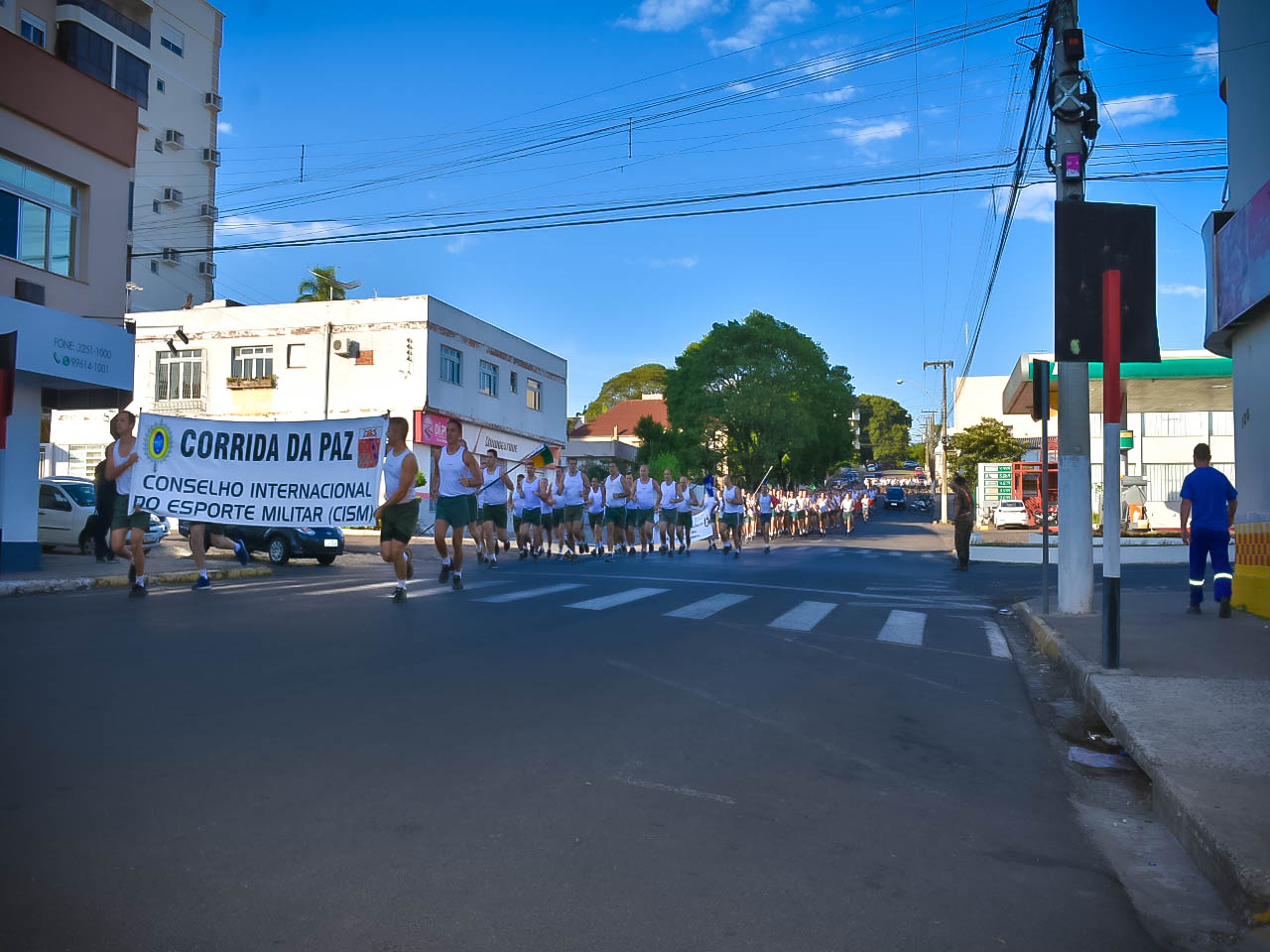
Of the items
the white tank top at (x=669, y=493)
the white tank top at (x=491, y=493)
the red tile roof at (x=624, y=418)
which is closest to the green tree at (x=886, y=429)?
the red tile roof at (x=624, y=418)

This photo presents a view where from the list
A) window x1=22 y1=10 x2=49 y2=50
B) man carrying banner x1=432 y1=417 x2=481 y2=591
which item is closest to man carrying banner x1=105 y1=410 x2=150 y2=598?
man carrying banner x1=432 y1=417 x2=481 y2=591

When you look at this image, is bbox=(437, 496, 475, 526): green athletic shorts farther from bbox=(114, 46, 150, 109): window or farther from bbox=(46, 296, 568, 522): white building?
bbox=(114, 46, 150, 109): window

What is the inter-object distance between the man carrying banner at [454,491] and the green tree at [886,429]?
150619mm

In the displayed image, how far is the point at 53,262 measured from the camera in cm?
1689

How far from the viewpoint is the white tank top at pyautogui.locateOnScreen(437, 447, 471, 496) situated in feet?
43.3

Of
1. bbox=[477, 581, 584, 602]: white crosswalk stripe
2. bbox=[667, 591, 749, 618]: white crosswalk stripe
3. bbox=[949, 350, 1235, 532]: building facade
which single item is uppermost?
bbox=[949, 350, 1235, 532]: building facade

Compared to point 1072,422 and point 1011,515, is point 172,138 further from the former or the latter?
point 1072,422

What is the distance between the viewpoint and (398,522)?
11266mm

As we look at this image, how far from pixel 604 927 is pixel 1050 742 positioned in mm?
3842

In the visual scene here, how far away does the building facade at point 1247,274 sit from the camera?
1112 centimetres

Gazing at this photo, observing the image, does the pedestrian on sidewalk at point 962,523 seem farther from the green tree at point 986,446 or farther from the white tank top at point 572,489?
the green tree at point 986,446

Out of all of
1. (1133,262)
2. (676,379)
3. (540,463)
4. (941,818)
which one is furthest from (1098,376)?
(676,379)

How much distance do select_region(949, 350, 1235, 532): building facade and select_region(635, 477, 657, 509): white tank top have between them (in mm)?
8216

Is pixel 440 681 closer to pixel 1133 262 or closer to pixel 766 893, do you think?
pixel 766 893
